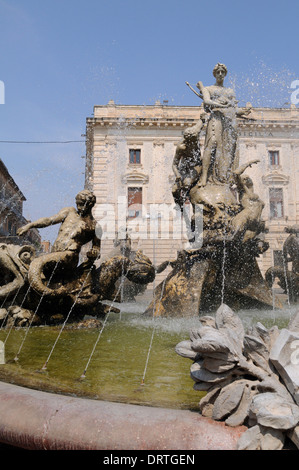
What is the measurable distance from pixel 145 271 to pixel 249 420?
17.3ft

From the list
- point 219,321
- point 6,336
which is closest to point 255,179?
point 6,336

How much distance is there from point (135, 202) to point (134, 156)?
3.50 meters

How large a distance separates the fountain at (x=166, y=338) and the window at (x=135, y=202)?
19.1 metres

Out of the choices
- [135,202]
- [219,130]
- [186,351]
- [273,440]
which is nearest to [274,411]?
[273,440]

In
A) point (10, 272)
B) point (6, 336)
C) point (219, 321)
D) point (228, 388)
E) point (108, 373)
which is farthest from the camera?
point (10, 272)

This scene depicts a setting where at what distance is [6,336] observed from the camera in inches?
185

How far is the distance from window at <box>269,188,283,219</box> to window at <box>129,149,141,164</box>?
9.57 meters

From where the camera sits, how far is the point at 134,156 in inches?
1163

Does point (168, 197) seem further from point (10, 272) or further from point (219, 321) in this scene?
point (219, 321)

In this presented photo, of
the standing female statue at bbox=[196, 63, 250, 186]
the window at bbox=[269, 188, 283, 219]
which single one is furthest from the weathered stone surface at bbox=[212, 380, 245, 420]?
the window at bbox=[269, 188, 283, 219]

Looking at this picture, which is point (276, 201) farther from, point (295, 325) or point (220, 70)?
point (295, 325)

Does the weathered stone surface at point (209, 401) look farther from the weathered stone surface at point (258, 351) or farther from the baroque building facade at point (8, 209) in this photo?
the baroque building facade at point (8, 209)

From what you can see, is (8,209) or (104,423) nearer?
(104,423)
